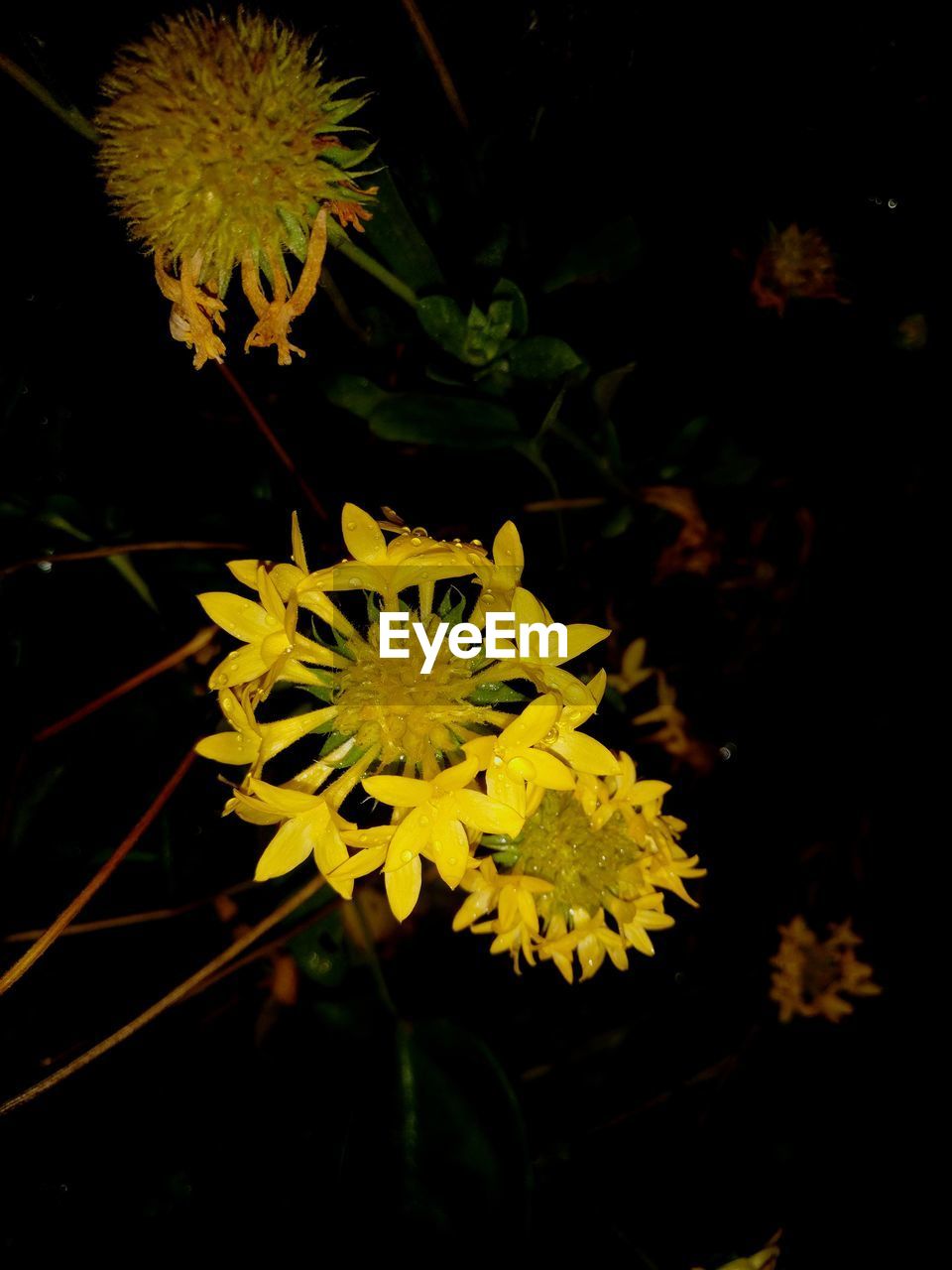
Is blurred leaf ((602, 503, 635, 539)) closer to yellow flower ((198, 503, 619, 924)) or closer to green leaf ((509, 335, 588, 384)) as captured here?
green leaf ((509, 335, 588, 384))

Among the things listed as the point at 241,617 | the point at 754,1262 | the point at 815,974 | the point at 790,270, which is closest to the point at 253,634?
the point at 241,617

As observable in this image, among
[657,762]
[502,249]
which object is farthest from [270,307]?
[657,762]

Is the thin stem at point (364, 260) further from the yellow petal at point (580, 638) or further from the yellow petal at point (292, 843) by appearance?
the yellow petal at point (292, 843)

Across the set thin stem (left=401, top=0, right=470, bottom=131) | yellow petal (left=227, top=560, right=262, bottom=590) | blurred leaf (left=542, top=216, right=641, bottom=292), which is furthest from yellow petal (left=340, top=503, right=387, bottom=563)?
thin stem (left=401, top=0, right=470, bottom=131)

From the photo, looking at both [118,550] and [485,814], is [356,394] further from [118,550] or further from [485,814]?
[485,814]

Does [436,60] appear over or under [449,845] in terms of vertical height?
over

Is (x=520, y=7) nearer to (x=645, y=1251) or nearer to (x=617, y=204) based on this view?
(x=617, y=204)
